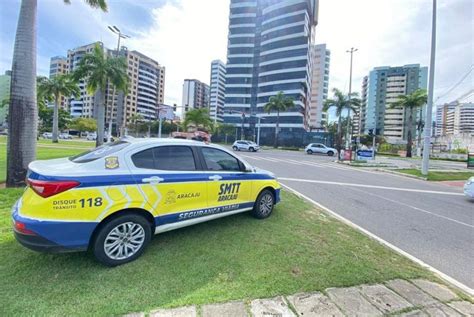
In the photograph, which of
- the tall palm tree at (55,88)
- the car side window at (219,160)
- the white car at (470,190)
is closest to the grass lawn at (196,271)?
the car side window at (219,160)

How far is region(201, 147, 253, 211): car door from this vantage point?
170 inches

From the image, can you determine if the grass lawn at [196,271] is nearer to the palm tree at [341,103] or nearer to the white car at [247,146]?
the white car at [247,146]

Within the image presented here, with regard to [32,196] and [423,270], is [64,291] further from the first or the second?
[423,270]

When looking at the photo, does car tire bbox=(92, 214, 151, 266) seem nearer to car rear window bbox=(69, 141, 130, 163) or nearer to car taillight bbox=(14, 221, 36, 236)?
car taillight bbox=(14, 221, 36, 236)

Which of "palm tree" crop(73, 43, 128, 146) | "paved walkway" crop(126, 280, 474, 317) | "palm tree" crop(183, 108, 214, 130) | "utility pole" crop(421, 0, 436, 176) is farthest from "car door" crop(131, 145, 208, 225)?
"palm tree" crop(183, 108, 214, 130)

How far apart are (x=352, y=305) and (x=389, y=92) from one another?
129 meters

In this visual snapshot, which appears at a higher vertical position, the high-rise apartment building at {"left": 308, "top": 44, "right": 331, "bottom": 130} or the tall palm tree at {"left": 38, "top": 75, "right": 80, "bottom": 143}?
the high-rise apartment building at {"left": 308, "top": 44, "right": 331, "bottom": 130}

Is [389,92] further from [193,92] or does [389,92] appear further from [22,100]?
[22,100]

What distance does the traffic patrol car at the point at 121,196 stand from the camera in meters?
2.87

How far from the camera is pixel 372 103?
116 metres

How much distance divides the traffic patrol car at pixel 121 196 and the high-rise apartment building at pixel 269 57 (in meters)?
75.0

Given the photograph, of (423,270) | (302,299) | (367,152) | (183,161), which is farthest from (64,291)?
(367,152)

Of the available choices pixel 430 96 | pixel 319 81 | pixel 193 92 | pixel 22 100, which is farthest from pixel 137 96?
pixel 22 100

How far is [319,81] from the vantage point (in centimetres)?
11119
